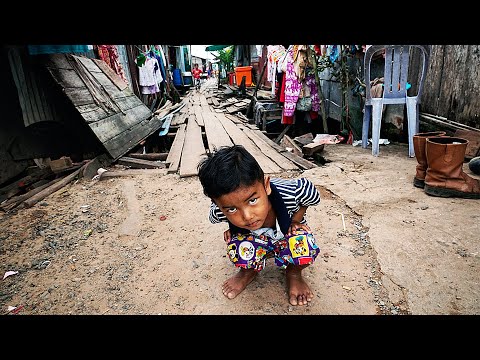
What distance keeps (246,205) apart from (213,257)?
93cm

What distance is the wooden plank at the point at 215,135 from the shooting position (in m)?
5.57

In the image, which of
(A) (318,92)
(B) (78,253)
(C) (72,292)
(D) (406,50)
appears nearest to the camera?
(C) (72,292)

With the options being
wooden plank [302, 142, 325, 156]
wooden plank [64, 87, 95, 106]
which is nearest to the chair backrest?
wooden plank [302, 142, 325, 156]

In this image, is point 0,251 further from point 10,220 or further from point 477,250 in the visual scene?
point 477,250

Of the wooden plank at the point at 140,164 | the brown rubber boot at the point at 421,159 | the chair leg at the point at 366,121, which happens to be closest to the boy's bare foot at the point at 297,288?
the brown rubber boot at the point at 421,159

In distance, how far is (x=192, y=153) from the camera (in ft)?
16.2

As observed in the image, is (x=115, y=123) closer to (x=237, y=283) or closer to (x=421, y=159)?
(x=237, y=283)

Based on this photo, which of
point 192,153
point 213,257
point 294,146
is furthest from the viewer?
point 294,146

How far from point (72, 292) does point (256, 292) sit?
1.22 m

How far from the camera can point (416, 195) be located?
9.05 ft

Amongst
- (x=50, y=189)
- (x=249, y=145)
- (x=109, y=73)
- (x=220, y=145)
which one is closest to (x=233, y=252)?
(x=50, y=189)

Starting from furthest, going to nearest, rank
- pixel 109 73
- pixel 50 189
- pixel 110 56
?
pixel 110 56, pixel 109 73, pixel 50 189

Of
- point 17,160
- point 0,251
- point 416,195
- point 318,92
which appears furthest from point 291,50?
point 0,251
